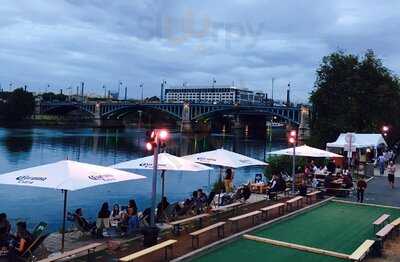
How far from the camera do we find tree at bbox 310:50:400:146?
44219mm

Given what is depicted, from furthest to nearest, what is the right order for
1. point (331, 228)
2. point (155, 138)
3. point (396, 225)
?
point (331, 228) → point (396, 225) → point (155, 138)

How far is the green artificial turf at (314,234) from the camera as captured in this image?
1148 centimetres

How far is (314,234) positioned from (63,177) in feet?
23.6

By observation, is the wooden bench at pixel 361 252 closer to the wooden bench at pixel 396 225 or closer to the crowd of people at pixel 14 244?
the wooden bench at pixel 396 225

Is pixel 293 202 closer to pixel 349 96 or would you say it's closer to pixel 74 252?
pixel 74 252

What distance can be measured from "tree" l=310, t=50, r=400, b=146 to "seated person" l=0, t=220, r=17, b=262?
120 ft

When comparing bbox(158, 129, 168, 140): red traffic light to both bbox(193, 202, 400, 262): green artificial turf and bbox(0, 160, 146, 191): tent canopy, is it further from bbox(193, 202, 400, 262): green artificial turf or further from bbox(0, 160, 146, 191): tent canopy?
bbox(193, 202, 400, 262): green artificial turf

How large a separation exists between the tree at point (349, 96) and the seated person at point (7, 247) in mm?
36574

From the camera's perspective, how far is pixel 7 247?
1088 centimetres

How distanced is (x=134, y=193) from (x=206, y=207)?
1419 centimetres

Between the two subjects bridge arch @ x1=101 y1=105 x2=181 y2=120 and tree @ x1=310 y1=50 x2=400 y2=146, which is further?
bridge arch @ x1=101 y1=105 x2=181 y2=120

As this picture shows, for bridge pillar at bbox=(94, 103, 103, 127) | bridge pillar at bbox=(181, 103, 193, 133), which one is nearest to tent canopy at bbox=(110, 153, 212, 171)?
bridge pillar at bbox=(181, 103, 193, 133)

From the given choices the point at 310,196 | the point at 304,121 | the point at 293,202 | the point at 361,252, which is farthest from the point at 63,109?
the point at 361,252

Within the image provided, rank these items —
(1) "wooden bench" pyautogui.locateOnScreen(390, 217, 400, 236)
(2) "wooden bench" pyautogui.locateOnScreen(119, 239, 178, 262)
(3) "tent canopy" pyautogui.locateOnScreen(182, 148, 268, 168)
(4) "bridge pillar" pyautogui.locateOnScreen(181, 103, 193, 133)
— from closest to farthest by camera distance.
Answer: (2) "wooden bench" pyautogui.locateOnScreen(119, 239, 178, 262) < (1) "wooden bench" pyautogui.locateOnScreen(390, 217, 400, 236) < (3) "tent canopy" pyautogui.locateOnScreen(182, 148, 268, 168) < (4) "bridge pillar" pyautogui.locateOnScreen(181, 103, 193, 133)
